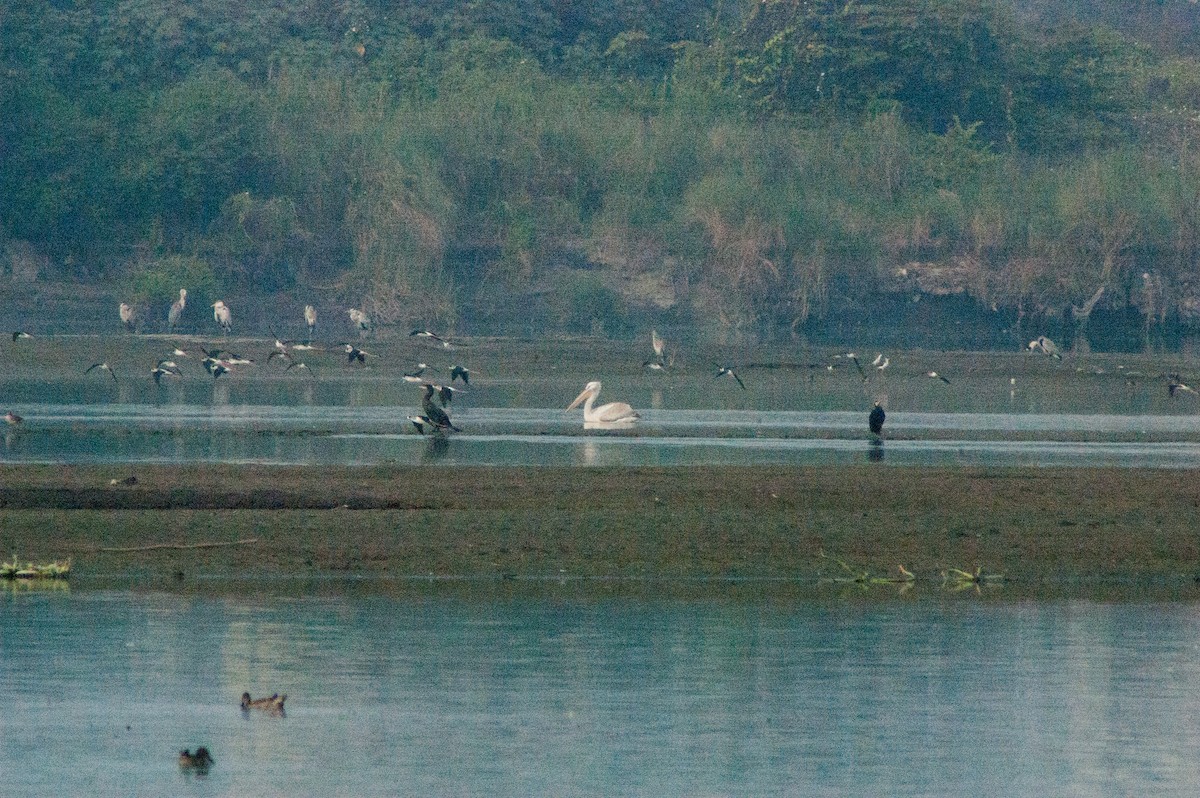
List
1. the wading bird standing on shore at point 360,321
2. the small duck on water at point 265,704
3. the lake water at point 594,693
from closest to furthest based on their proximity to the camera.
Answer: the lake water at point 594,693 → the small duck on water at point 265,704 → the wading bird standing on shore at point 360,321

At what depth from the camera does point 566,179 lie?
184ft

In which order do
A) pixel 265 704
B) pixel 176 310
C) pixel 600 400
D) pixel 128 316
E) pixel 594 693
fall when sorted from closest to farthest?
pixel 265 704
pixel 594 693
pixel 600 400
pixel 128 316
pixel 176 310

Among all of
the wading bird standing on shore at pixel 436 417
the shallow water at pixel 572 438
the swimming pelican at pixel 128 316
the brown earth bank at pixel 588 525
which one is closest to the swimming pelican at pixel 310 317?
the swimming pelican at pixel 128 316

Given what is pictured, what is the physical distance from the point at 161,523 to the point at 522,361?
25.9 metres

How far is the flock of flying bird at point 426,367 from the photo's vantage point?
87.4 ft

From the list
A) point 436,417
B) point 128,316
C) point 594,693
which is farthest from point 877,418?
point 128,316

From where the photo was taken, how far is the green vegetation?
52.4m

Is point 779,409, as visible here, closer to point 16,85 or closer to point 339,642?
point 339,642

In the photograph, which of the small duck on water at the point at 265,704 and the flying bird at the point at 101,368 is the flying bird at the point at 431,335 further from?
the small duck on water at the point at 265,704

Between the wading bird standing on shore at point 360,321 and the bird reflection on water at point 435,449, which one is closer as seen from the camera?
the bird reflection on water at point 435,449

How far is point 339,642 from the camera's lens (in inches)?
512

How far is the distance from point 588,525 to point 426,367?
23.1 m

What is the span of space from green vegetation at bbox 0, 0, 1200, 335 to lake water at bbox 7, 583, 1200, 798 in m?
36.9

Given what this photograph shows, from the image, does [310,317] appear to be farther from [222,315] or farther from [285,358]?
[285,358]
